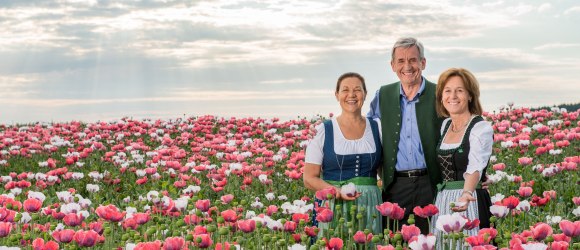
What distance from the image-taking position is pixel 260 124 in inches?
658

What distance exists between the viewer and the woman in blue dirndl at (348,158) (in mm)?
5656

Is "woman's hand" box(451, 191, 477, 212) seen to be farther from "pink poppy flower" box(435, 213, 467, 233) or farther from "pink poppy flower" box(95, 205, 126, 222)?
"pink poppy flower" box(95, 205, 126, 222)

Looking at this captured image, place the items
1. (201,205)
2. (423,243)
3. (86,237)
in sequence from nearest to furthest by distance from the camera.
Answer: (423,243) → (86,237) → (201,205)

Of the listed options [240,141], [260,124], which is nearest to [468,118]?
[240,141]

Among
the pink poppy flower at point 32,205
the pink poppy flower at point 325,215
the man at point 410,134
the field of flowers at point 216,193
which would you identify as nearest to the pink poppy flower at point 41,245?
the field of flowers at point 216,193

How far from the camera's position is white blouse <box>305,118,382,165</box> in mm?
5691

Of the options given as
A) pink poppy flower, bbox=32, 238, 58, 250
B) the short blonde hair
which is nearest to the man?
the short blonde hair

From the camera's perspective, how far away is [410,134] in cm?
598

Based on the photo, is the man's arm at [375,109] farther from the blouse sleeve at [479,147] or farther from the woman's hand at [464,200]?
the woman's hand at [464,200]

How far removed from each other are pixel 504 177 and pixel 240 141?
4.96 m

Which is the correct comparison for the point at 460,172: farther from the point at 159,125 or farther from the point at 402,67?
the point at 159,125

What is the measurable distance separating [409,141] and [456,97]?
648 millimetres

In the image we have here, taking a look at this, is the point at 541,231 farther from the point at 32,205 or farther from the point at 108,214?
the point at 32,205

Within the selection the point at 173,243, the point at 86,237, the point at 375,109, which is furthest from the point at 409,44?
the point at 86,237
